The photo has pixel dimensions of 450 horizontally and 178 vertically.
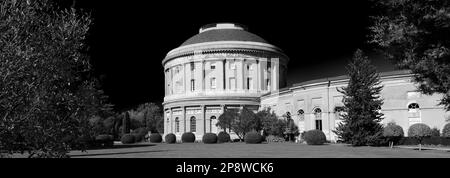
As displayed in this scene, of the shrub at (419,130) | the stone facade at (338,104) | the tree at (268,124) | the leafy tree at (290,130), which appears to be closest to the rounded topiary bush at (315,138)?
the stone facade at (338,104)

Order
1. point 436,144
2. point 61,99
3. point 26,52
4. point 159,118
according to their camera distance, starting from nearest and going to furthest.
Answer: point 26,52 < point 61,99 < point 436,144 < point 159,118

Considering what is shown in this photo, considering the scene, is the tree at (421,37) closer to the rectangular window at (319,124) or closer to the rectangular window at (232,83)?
the rectangular window at (319,124)

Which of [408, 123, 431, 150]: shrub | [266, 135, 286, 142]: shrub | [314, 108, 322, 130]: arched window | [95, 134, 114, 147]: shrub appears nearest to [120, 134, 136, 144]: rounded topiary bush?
[95, 134, 114, 147]: shrub

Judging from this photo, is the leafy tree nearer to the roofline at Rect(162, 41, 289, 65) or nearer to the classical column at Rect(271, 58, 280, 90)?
the roofline at Rect(162, 41, 289, 65)

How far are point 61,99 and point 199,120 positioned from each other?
61.7 m

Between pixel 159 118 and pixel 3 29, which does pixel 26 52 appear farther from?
pixel 159 118

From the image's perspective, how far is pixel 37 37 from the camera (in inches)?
342

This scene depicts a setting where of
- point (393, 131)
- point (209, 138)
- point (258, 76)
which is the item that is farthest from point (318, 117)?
point (258, 76)

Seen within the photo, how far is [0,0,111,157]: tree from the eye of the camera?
7.75m

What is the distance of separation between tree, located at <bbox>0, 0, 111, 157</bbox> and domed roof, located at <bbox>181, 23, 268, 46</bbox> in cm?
6518

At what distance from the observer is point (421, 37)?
56.9 ft

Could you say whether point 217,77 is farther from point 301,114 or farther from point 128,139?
point 301,114

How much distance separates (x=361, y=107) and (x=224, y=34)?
1650 inches
